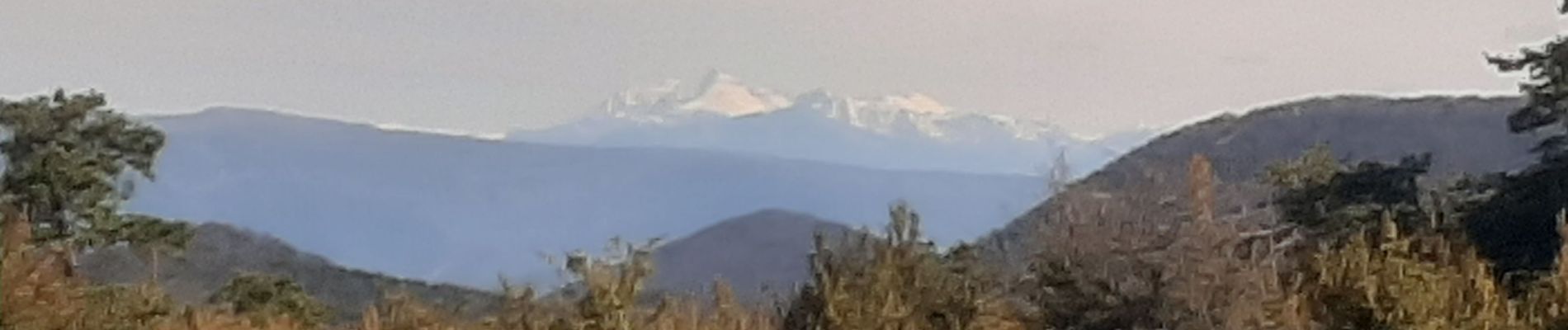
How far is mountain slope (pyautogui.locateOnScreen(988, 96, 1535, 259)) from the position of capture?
91750 mm

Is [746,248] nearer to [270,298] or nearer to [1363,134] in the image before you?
[1363,134]

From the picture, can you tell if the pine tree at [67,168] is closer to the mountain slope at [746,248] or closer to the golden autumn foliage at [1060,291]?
the golden autumn foliage at [1060,291]

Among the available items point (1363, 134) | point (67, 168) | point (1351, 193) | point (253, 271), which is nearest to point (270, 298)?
point (67, 168)

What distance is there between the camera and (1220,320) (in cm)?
1952

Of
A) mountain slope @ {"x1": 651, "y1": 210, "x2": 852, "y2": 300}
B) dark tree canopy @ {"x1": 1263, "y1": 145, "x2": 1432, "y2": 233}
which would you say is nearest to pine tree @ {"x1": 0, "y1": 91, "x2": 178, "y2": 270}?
dark tree canopy @ {"x1": 1263, "y1": 145, "x2": 1432, "y2": 233}

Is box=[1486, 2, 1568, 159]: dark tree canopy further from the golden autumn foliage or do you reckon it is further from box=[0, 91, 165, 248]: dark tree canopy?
box=[0, 91, 165, 248]: dark tree canopy

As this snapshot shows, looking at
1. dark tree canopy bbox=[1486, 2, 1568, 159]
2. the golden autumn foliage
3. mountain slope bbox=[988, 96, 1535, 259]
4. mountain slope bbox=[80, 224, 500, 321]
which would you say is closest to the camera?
the golden autumn foliage

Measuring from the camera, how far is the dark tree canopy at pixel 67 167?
30.6m

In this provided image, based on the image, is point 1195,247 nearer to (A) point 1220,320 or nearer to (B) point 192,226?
(A) point 1220,320

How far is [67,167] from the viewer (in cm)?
3066

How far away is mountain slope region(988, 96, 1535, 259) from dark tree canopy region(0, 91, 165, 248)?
56293mm

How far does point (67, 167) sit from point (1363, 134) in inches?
3236

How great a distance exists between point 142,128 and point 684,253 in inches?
3700

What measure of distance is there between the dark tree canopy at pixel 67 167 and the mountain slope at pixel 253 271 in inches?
415
